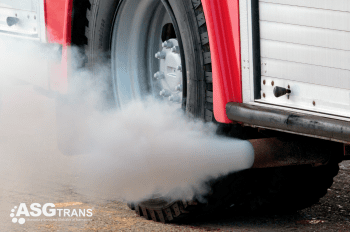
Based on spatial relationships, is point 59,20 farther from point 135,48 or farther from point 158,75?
point 158,75

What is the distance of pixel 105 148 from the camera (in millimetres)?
3320

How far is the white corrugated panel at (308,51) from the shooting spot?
1.91 m

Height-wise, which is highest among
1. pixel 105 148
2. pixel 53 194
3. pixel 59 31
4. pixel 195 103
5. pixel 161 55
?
pixel 59 31

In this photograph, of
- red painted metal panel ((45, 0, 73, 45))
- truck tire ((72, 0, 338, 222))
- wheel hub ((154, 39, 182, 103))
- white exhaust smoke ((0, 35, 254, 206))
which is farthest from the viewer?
red painted metal panel ((45, 0, 73, 45))

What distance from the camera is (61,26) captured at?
3.26 meters

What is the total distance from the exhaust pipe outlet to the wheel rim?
567mm

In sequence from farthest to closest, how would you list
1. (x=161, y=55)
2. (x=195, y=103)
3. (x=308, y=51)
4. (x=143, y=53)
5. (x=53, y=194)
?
(x=53, y=194) < (x=143, y=53) < (x=161, y=55) < (x=195, y=103) < (x=308, y=51)

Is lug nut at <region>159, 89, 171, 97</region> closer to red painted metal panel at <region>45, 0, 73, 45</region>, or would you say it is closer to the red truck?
the red truck

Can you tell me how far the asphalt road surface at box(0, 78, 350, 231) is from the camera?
2.99 metres

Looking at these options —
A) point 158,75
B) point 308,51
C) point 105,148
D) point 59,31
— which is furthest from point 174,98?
point 308,51

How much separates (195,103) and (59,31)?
113cm

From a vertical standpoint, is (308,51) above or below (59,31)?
below

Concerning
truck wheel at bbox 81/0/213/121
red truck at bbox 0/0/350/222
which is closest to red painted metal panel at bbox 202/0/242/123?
red truck at bbox 0/0/350/222

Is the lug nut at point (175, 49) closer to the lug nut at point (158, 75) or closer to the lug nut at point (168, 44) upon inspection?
the lug nut at point (168, 44)
